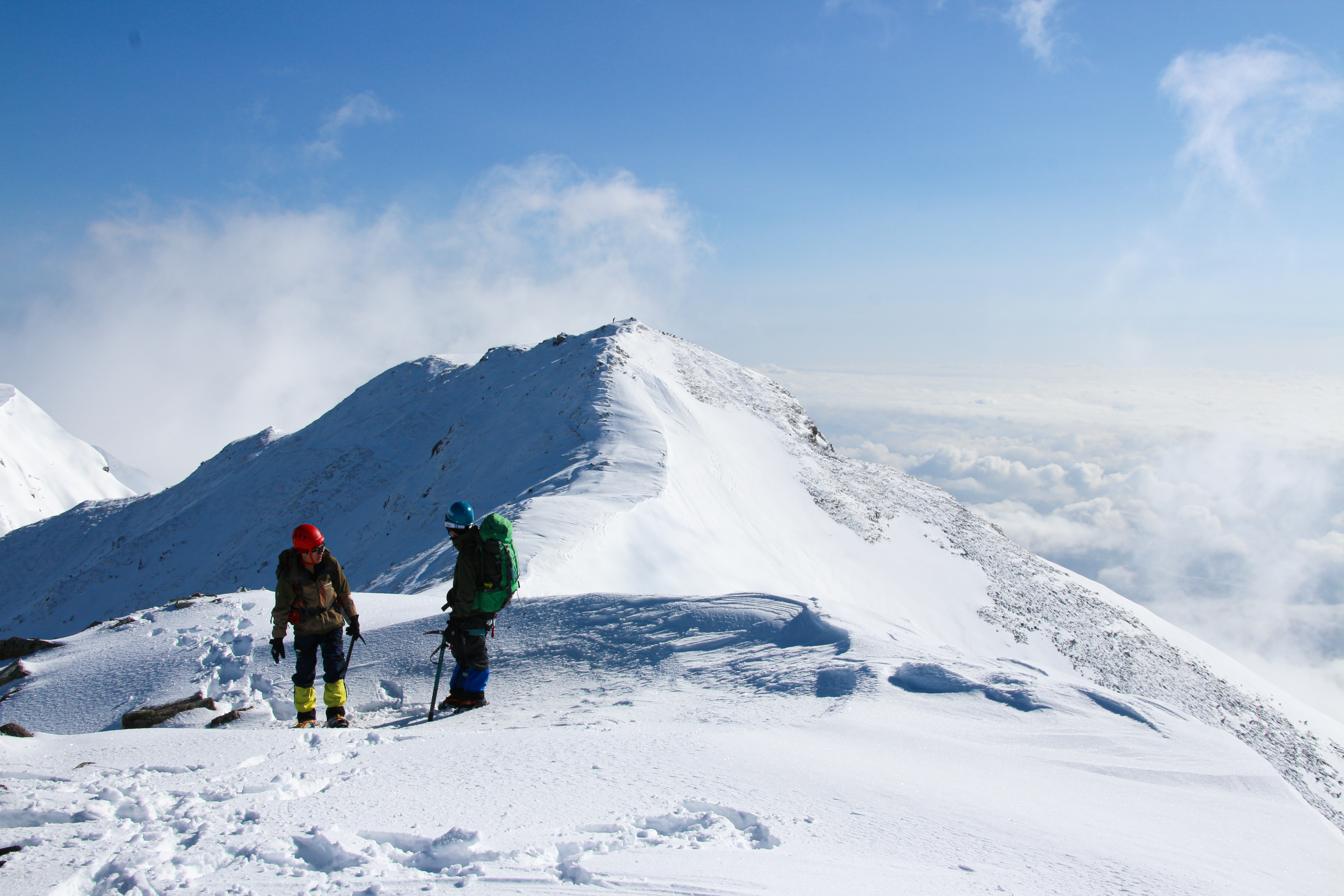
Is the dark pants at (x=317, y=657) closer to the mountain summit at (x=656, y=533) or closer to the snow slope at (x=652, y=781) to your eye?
the snow slope at (x=652, y=781)

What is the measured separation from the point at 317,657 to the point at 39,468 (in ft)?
545

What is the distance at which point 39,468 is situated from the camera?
126562 millimetres

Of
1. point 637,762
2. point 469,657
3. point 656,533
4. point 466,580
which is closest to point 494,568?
point 466,580

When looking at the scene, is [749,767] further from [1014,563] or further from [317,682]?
[1014,563]

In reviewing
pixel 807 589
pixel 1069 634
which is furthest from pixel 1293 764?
pixel 807 589

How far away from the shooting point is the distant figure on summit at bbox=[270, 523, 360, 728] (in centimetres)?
646

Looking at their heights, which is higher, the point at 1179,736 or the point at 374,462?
the point at 374,462

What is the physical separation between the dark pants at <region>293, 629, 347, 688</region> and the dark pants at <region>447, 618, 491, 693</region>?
0.12 metres

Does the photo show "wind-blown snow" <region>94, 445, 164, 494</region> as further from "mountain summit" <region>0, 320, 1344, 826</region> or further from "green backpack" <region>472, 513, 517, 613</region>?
"green backpack" <region>472, 513, 517, 613</region>

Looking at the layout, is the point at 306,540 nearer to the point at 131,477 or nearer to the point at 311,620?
the point at 311,620

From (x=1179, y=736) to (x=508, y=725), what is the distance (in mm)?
5955

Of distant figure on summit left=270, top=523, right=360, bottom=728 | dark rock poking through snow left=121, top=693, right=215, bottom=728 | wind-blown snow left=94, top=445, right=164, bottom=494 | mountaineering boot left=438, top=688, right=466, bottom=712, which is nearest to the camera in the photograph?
dark rock poking through snow left=121, top=693, right=215, bottom=728

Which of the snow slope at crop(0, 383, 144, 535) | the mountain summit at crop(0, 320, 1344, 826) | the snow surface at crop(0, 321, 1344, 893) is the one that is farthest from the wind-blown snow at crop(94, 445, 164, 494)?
the snow surface at crop(0, 321, 1344, 893)

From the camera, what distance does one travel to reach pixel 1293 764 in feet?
63.8
